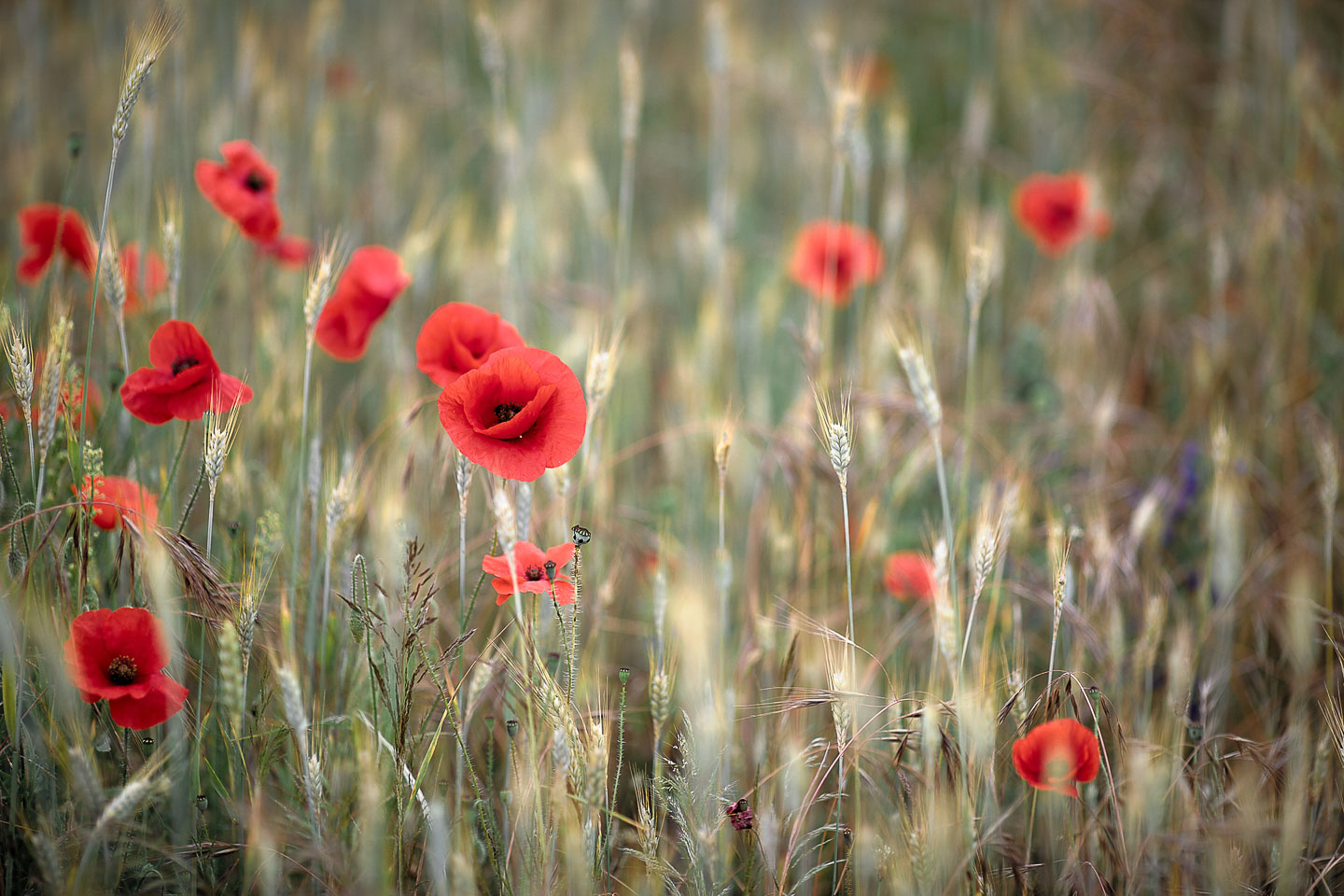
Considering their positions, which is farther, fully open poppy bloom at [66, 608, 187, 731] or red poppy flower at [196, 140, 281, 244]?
red poppy flower at [196, 140, 281, 244]

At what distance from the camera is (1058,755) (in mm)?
796

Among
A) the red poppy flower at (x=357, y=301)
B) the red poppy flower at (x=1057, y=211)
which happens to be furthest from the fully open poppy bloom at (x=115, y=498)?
the red poppy flower at (x=1057, y=211)

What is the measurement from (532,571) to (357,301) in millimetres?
531

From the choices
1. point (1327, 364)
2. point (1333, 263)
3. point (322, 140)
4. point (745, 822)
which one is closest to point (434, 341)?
point (745, 822)

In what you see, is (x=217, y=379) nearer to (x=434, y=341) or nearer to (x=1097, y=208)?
(x=434, y=341)

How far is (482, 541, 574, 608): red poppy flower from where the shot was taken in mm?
824

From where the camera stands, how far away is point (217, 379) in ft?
3.07

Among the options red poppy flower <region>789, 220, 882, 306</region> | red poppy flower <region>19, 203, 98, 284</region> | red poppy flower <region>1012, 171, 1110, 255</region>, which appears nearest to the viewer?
red poppy flower <region>19, 203, 98, 284</region>

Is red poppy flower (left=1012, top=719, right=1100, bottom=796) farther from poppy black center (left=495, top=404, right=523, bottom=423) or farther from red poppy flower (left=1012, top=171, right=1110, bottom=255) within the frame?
red poppy flower (left=1012, top=171, right=1110, bottom=255)

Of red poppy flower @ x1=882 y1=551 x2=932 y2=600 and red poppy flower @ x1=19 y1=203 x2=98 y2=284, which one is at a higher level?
red poppy flower @ x1=19 y1=203 x2=98 y2=284

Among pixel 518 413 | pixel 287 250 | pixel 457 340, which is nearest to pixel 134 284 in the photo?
pixel 287 250

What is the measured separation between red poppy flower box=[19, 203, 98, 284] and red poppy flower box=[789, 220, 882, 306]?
1270 mm

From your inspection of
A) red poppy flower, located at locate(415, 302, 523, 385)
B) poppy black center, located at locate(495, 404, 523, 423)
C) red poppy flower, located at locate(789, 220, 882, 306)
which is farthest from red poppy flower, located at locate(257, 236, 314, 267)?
red poppy flower, located at locate(789, 220, 882, 306)

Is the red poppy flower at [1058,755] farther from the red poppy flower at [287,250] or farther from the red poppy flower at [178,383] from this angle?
the red poppy flower at [287,250]
